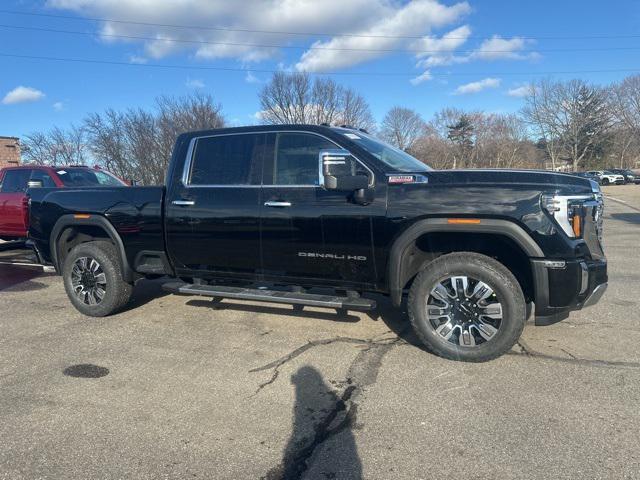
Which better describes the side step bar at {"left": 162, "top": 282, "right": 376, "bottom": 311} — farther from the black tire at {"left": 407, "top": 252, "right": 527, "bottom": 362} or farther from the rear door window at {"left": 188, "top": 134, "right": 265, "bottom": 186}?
the rear door window at {"left": 188, "top": 134, "right": 265, "bottom": 186}

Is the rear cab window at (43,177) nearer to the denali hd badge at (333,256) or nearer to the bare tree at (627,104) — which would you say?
the denali hd badge at (333,256)

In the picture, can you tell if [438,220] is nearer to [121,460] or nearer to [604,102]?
[121,460]

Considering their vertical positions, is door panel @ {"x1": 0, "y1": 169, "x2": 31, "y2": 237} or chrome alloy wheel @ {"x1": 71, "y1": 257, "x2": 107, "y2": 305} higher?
door panel @ {"x1": 0, "y1": 169, "x2": 31, "y2": 237}

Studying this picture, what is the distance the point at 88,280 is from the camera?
5.65 meters

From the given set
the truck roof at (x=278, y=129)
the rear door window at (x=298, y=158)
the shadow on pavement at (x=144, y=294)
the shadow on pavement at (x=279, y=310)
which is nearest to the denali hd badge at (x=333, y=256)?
the rear door window at (x=298, y=158)

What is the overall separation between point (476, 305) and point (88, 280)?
14.1ft

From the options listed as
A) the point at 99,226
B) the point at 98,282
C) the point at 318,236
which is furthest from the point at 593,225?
the point at 98,282

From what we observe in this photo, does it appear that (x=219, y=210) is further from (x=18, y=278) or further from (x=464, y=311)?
(x=18, y=278)

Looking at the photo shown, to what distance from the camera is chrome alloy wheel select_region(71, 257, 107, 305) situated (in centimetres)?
560

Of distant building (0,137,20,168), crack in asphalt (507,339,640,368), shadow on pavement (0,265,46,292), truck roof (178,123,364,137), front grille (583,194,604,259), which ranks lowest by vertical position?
crack in asphalt (507,339,640,368)

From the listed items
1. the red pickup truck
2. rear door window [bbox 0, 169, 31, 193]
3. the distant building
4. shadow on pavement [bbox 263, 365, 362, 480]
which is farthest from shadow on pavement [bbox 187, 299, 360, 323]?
the distant building

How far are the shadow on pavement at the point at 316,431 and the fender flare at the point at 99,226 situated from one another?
2606mm

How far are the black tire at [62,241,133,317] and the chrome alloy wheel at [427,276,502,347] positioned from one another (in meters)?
3.52

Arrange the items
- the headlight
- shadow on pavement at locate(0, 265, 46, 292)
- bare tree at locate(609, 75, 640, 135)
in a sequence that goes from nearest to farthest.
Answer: the headlight → shadow on pavement at locate(0, 265, 46, 292) → bare tree at locate(609, 75, 640, 135)
